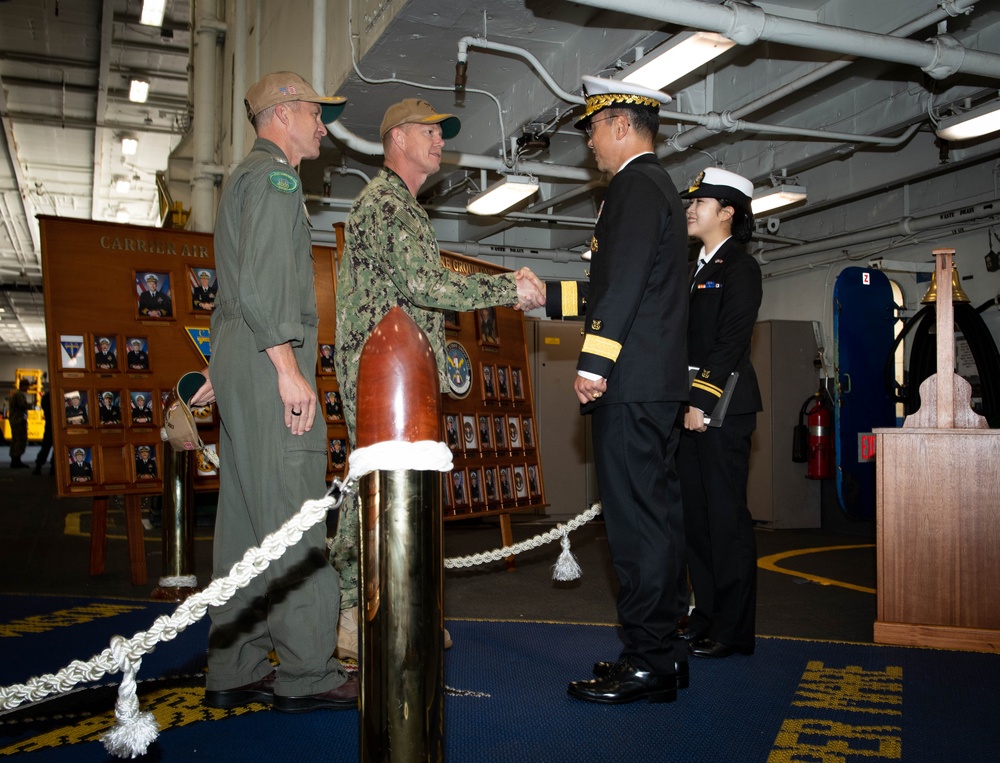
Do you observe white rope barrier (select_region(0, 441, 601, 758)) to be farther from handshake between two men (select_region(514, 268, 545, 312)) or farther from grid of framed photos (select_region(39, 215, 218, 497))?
grid of framed photos (select_region(39, 215, 218, 497))

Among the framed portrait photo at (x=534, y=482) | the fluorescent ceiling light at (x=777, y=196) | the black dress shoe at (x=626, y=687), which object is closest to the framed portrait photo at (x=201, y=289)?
the framed portrait photo at (x=534, y=482)

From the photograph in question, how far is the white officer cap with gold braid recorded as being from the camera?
2.78m

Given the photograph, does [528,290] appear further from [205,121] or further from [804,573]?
[205,121]

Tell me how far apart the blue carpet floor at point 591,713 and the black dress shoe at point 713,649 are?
45 millimetres

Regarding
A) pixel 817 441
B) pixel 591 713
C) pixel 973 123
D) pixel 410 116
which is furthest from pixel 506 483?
pixel 973 123

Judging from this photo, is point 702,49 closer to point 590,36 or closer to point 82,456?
point 590,36

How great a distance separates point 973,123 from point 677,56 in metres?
2.89

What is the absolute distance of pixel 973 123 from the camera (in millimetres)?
6570

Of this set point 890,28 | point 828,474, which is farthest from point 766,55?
point 828,474

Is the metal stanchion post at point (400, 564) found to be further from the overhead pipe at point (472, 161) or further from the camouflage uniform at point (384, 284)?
the overhead pipe at point (472, 161)

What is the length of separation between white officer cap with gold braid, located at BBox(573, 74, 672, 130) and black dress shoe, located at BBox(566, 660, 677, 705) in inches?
70.3

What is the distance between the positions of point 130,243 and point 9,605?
2123mm

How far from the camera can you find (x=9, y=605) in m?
4.11

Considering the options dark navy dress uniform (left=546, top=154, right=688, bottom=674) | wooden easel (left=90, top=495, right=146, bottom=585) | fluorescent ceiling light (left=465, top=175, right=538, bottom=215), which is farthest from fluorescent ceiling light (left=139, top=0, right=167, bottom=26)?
dark navy dress uniform (left=546, top=154, right=688, bottom=674)
